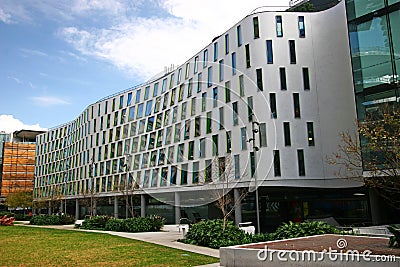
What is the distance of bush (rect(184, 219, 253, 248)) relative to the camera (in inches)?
752

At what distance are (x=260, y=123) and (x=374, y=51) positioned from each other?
11056mm

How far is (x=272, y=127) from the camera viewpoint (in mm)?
34156

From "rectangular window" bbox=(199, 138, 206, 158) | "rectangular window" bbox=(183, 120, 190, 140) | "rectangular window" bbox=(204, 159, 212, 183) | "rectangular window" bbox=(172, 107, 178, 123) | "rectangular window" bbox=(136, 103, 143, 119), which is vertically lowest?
"rectangular window" bbox=(204, 159, 212, 183)

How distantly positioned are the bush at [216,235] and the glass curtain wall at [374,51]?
42.3 feet

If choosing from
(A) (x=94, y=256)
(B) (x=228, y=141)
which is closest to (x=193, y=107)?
(B) (x=228, y=141)

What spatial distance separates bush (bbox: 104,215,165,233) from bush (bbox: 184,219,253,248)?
1053 centimetres

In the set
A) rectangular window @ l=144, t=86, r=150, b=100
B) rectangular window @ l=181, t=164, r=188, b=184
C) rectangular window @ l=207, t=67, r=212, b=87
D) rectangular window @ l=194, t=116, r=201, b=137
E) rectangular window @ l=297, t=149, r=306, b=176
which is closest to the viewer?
rectangular window @ l=297, t=149, r=306, b=176

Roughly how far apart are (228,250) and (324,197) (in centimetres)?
2882

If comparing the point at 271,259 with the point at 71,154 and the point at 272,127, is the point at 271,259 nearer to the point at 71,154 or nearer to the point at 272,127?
the point at 272,127

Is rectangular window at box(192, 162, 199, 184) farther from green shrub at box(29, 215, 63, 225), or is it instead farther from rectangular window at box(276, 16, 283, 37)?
green shrub at box(29, 215, 63, 225)

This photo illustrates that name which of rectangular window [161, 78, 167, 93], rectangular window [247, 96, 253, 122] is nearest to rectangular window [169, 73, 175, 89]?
rectangular window [161, 78, 167, 93]

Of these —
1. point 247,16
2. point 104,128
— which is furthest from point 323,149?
point 104,128

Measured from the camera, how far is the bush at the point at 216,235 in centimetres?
1911

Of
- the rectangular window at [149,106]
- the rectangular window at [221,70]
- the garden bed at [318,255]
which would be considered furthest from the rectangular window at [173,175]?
the garden bed at [318,255]
